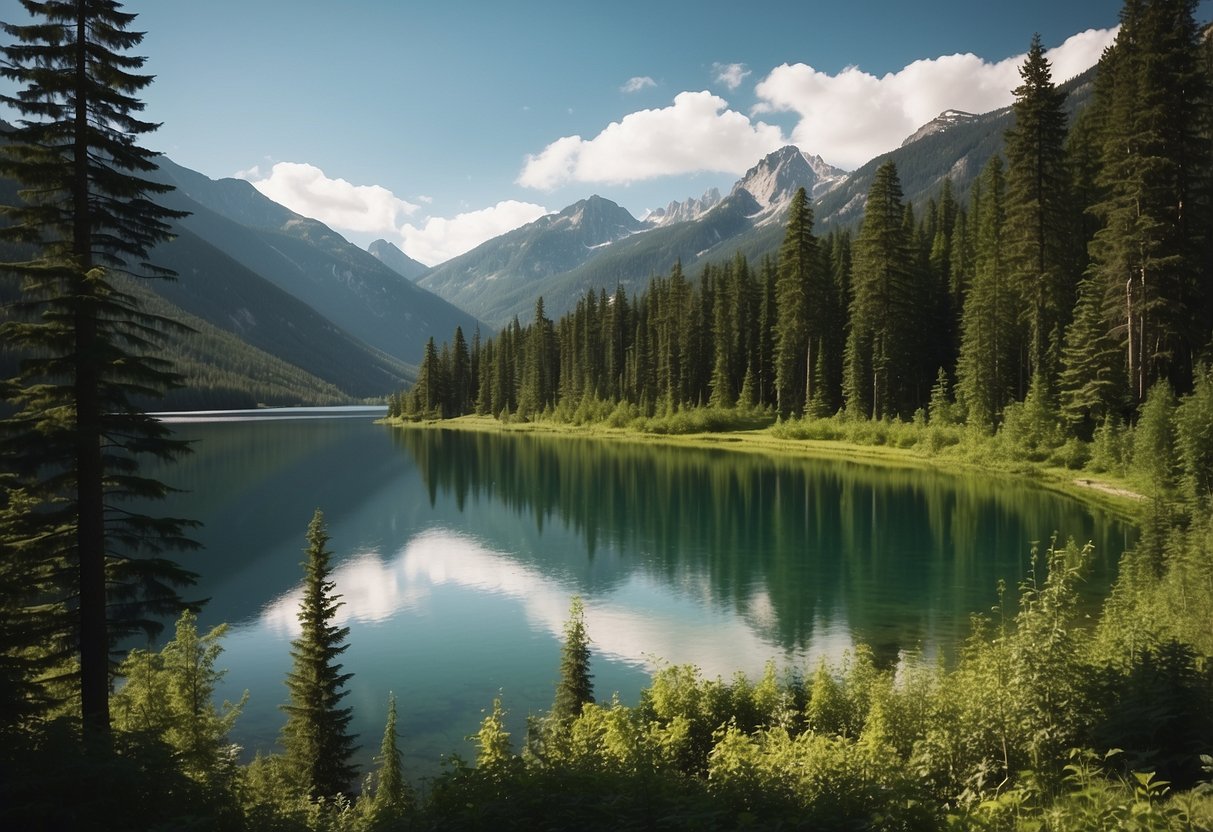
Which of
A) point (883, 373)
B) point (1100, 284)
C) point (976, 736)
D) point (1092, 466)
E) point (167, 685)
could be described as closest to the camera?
point (976, 736)

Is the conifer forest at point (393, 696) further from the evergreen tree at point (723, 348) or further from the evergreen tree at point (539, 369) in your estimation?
the evergreen tree at point (539, 369)

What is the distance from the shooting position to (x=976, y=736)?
36.5 ft

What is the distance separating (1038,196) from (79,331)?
6015 centimetres

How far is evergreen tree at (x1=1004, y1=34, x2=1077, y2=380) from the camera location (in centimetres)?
5294

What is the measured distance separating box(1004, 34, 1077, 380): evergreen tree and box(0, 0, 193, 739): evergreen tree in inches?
2184

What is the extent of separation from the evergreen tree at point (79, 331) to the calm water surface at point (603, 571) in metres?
6.13

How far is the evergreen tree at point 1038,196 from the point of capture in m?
52.9

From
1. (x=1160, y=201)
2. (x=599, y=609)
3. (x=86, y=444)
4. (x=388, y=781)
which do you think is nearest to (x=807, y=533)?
(x=599, y=609)

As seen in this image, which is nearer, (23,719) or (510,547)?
(23,719)

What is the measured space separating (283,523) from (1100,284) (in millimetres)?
60129

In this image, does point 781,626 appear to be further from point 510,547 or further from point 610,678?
point 510,547

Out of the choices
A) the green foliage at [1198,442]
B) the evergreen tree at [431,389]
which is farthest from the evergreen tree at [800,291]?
the evergreen tree at [431,389]

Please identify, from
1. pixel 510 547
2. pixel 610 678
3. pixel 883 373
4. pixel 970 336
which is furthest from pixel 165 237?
pixel 883 373

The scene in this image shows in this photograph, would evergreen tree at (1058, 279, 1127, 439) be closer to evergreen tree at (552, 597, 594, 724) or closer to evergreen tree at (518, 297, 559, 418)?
evergreen tree at (552, 597, 594, 724)
